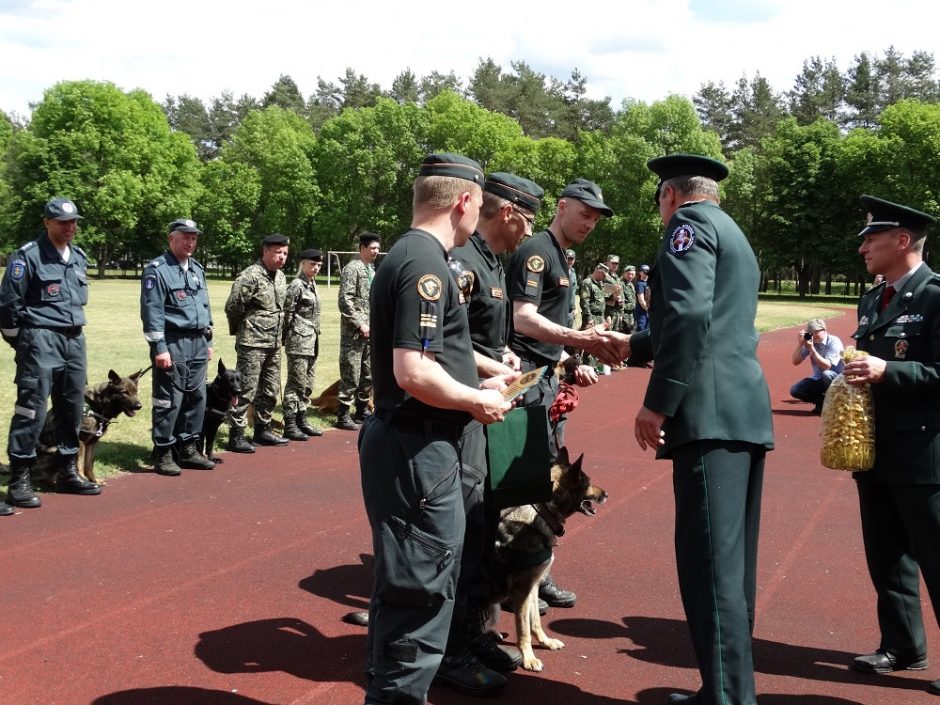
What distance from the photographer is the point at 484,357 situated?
15.2 feet

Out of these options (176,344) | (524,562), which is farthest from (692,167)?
(176,344)

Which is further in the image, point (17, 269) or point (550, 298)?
point (17, 269)

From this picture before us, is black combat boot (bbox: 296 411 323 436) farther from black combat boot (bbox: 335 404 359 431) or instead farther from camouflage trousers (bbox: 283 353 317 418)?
black combat boot (bbox: 335 404 359 431)

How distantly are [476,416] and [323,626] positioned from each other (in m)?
2.35

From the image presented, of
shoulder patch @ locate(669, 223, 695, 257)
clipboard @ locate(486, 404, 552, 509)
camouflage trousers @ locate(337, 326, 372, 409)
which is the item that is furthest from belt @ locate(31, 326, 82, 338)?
shoulder patch @ locate(669, 223, 695, 257)

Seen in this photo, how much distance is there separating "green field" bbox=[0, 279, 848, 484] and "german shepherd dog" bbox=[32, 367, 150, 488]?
45 cm

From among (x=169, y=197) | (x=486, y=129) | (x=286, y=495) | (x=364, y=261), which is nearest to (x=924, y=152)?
(x=486, y=129)

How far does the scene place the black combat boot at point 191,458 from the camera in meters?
9.14

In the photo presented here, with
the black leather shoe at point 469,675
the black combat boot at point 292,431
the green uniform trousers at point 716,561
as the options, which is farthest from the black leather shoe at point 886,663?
the black combat boot at point 292,431

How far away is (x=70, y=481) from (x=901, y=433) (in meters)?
6.73

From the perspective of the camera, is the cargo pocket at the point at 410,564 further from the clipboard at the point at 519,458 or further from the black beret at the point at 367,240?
the black beret at the point at 367,240

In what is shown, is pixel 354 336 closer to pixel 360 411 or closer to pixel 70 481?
pixel 360 411

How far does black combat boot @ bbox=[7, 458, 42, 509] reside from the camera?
24.2ft

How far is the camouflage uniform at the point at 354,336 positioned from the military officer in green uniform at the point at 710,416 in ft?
26.3
